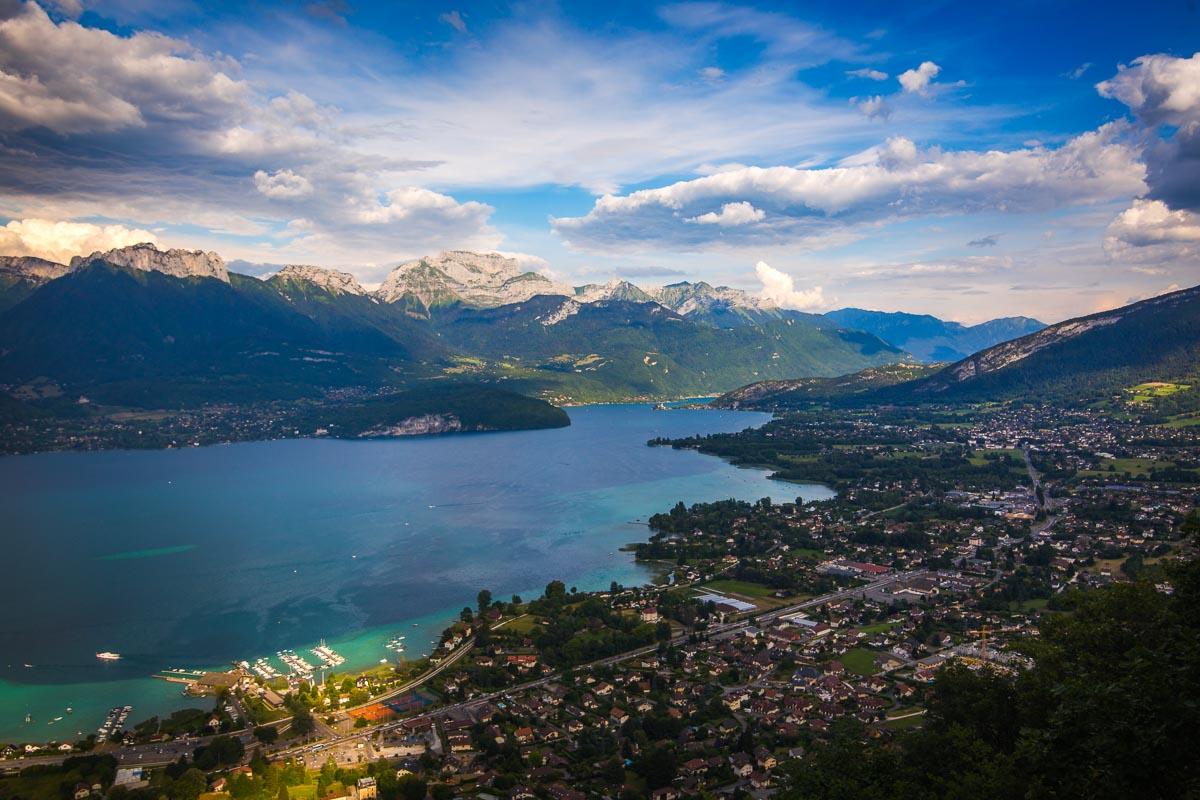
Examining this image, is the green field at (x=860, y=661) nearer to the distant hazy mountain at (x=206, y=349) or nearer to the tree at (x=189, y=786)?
the tree at (x=189, y=786)

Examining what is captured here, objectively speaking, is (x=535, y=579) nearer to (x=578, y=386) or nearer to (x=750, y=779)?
(x=750, y=779)

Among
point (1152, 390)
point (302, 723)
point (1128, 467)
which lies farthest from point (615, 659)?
point (1152, 390)

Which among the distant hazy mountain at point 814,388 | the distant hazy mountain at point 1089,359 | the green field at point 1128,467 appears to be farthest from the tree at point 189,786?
the distant hazy mountain at point 814,388

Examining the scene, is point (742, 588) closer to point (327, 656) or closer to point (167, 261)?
point (327, 656)

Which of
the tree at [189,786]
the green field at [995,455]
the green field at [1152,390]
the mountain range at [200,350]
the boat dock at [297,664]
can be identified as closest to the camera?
the tree at [189,786]

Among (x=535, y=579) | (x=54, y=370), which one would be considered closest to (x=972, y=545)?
(x=535, y=579)
